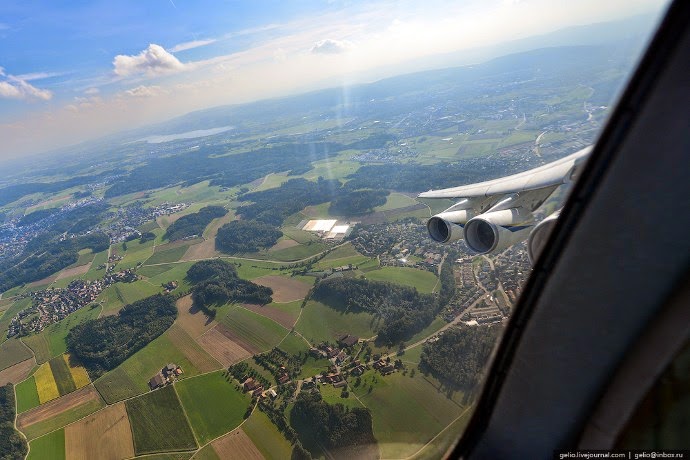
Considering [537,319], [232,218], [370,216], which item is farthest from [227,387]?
[232,218]

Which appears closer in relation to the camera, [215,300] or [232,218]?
[215,300]

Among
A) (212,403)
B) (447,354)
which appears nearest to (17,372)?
(212,403)

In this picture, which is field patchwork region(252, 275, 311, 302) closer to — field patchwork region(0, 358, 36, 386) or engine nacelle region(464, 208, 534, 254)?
field patchwork region(0, 358, 36, 386)

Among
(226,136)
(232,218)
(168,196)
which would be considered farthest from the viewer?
(226,136)

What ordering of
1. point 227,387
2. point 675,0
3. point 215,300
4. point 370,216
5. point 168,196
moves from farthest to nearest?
point 168,196, point 370,216, point 215,300, point 227,387, point 675,0

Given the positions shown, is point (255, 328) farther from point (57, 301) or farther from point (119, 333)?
point (57, 301)

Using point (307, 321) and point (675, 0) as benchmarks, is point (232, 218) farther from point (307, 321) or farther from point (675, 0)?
point (675, 0)

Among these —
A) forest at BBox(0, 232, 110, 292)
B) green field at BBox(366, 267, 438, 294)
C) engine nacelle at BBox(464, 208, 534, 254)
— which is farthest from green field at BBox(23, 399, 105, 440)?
forest at BBox(0, 232, 110, 292)
